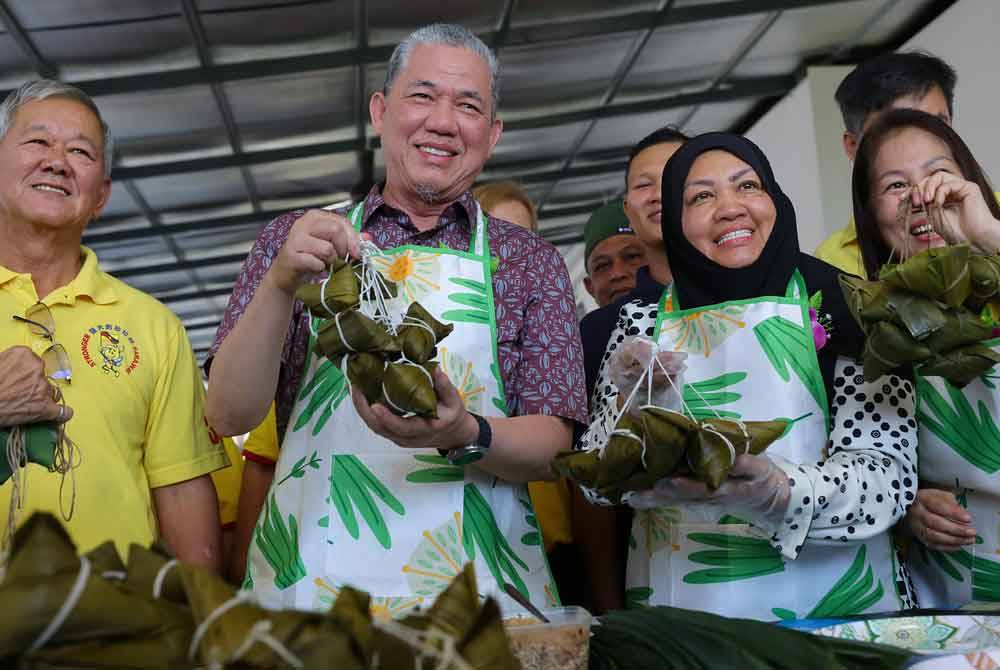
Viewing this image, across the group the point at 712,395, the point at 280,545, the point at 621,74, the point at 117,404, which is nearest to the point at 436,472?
the point at 280,545

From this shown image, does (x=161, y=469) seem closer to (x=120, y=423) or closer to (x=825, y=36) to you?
(x=120, y=423)

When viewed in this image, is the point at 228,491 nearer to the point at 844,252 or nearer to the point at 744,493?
the point at 744,493

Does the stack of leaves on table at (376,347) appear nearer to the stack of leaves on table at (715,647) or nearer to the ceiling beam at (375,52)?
the stack of leaves on table at (715,647)

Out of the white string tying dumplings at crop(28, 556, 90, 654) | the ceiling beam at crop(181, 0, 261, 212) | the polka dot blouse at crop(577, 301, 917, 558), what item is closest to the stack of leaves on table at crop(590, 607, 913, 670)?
the polka dot blouse at crop(577, 301, 917, 558)

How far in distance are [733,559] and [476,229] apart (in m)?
0.80

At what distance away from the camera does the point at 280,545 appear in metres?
1.92

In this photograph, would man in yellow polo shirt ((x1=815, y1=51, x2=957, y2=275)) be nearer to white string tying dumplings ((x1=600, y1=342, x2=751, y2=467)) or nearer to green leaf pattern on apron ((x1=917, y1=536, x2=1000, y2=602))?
green leaf pattern on apron ((x1=917, y1=536, x2=1000, y2=602))

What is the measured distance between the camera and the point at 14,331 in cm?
211

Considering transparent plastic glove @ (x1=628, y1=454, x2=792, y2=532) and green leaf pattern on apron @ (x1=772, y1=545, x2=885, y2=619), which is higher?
transparent plastic glove @ (x1=628, y1=454, x2=792, y2=532)

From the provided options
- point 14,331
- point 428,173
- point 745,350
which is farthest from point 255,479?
point 745,350

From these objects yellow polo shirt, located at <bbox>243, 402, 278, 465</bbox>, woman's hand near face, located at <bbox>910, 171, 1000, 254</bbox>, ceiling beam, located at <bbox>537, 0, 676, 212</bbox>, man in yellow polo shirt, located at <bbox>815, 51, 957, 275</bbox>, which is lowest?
yellow polo shirt, located at <bbox>243, 402, 278, 465</bbox>

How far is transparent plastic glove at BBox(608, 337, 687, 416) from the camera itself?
1681 mm

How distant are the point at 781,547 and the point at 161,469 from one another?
4.13 feet

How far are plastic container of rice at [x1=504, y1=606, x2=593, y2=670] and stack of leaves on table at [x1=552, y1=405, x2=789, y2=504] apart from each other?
37 cm
